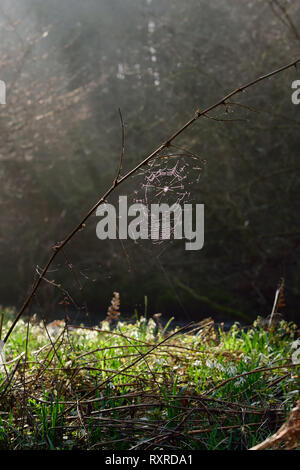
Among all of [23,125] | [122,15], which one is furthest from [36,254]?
[122,15]

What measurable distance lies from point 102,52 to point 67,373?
1212 centimetres

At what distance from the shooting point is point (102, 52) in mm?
13188
